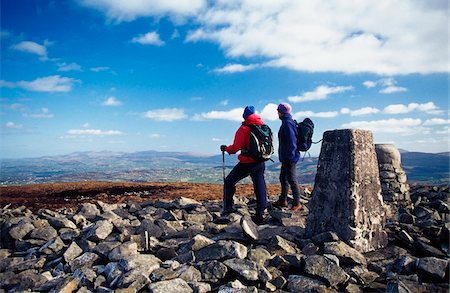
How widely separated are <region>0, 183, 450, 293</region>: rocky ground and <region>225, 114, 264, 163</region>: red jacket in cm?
160

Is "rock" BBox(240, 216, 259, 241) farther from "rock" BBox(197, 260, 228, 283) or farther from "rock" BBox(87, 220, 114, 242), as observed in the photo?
"rock" BBox(87, 220, 114, 242)

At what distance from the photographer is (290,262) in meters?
5.12

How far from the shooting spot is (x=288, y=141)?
8844 mm

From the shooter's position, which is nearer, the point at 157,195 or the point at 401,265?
the point at 401,265

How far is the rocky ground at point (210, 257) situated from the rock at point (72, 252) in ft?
0.06

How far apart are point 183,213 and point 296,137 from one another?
148 inches

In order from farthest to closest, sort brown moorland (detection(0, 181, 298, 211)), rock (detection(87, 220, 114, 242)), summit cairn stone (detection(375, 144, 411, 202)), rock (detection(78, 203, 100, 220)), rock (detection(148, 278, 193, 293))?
brown moorland (detection(0, 181, 298, 211))
summit cairn stone (detection(375, 144, 411, 202))
rock (detection(78, 203, 100, 220))
rock (detection(87, 220, 114, 242))
rock (detection(148, 278, 193, 293))

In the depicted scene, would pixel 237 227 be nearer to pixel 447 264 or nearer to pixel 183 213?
pixel 183 213

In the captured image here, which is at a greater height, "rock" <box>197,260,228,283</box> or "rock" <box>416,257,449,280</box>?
"rock" <box>416,257,449,280</box>

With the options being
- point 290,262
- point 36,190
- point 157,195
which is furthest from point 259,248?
point 36,190

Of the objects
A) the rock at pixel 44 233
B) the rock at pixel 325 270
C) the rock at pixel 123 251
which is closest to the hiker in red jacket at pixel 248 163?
the rock at pixel 123 251

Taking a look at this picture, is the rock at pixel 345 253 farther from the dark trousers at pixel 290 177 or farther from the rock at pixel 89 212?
the rock at pixel 89 212

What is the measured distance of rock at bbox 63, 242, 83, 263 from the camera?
19.5 ft

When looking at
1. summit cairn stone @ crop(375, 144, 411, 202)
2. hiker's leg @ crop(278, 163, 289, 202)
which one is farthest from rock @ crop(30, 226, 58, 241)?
summit cairn stone @ crop(375, 144, 411, 202)
